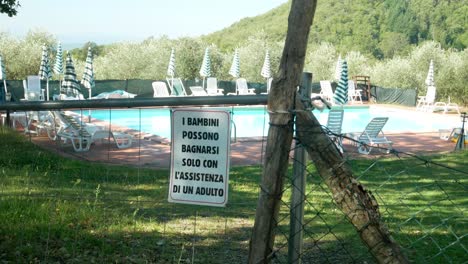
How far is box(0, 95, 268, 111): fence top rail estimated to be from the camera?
2.85 m

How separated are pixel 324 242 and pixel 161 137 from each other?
8981mm

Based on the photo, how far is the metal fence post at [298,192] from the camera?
8.44 ft

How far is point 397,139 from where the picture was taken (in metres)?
16.7

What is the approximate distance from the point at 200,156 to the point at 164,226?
246 cm

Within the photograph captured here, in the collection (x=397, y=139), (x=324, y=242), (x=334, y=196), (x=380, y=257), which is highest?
(x=334, y=196)

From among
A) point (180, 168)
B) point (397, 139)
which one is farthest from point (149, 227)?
point (397, 139)

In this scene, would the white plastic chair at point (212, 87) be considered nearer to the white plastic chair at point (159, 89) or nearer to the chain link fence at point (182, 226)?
the white plastic chair at point (159, 89)

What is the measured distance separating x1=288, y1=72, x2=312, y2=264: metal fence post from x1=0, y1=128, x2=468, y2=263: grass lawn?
1.87ft

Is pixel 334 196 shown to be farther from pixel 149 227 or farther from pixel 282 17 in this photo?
pixel 282 17

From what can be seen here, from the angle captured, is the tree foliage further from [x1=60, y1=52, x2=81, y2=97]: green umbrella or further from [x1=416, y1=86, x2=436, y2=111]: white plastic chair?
[x1=416, y1=86, x2=436, y2=111]: white plastic chair

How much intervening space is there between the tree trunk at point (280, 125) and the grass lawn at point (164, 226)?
29.3 inches

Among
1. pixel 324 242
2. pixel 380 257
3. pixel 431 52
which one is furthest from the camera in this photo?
pixel 431 52

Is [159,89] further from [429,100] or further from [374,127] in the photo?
[374,127]

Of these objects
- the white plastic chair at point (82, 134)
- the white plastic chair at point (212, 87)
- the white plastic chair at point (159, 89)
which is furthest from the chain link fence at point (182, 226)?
the white plastic chair at point (212, 87)
